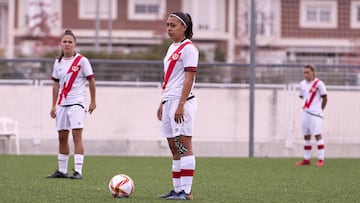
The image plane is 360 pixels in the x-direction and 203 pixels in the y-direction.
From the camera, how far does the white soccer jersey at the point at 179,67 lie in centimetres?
1064

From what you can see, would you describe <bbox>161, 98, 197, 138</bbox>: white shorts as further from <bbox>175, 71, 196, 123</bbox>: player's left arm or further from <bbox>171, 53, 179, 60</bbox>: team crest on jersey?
<bbox>171, 53, 179, 60</bbox>: team crest on jersey

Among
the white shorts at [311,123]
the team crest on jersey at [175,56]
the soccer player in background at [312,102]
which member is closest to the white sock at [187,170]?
the team crest on jersey at [175,56]

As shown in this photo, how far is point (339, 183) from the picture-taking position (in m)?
14.0

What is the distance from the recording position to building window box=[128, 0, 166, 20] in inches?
2098

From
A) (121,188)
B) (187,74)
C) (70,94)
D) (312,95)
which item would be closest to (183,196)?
(121,188)

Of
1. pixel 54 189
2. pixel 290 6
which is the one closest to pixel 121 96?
pixel 54 189

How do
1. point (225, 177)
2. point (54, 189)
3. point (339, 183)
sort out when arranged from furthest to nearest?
point (225, 177) < point (339, 183) < point (54, 189)

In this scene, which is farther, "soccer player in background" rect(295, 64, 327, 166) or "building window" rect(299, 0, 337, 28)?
"building window" rect(299, 0, 337, 28)

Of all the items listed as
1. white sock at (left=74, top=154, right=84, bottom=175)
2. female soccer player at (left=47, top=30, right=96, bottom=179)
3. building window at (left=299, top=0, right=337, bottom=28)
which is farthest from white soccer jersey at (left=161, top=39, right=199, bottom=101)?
building window at (left=299, top=0, right=337, bottom=28)

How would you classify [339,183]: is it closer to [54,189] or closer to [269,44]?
[54,189]

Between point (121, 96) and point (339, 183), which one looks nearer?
point (339, 183)

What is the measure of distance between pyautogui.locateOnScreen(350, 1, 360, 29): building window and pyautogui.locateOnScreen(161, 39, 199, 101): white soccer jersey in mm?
23823

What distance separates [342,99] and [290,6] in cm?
1404

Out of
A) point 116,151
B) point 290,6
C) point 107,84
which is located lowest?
point 116,151
